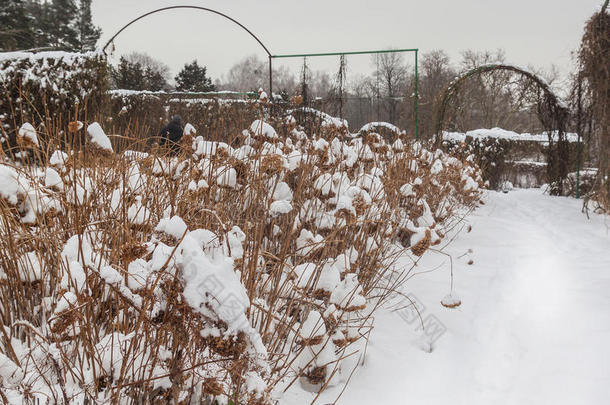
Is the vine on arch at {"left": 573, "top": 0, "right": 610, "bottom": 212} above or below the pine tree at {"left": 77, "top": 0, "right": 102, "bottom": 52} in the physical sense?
below

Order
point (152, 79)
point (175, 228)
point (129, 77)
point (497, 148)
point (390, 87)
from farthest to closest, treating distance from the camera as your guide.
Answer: point (152, 79) → point (129, 77) → point (497, 148) → point (390, 87) → point (175, 228)

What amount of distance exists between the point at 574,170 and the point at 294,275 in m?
8.63

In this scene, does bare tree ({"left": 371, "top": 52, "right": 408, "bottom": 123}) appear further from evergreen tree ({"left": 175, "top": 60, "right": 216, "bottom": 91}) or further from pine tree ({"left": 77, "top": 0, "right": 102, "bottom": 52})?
pine tree ({"left": 77, "top": 0, "right": 102, "bottom": 52})

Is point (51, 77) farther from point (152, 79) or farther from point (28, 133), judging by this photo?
point (152, 79)

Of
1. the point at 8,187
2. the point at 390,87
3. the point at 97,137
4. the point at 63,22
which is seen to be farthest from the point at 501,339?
the point at 63,22

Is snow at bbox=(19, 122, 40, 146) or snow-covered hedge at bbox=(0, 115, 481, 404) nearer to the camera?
snow-covered hedge at bbox=(0, 115, 481, 404)

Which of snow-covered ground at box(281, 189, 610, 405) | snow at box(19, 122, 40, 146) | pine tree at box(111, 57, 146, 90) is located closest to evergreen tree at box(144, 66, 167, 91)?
pine tree at box(111, 57, 146, 90)

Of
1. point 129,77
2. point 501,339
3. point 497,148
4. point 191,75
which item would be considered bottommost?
point 501,339

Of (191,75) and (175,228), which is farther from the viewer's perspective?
(191,75)

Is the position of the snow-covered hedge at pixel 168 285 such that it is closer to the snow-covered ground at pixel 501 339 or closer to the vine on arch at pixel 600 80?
the snow-covered ground at pixel 501 339

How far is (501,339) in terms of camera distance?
90.7 inches

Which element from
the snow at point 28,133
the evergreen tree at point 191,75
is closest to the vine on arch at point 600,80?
the snow at point 28,133

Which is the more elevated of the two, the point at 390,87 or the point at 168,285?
the point at 390,87

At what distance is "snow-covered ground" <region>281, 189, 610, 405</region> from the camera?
1809 millimetres
